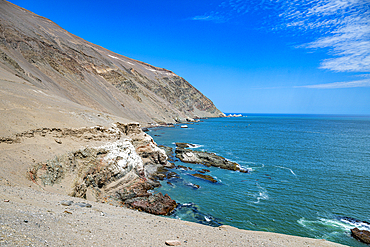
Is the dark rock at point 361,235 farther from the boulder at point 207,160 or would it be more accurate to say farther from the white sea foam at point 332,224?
the boulder at point 207,160

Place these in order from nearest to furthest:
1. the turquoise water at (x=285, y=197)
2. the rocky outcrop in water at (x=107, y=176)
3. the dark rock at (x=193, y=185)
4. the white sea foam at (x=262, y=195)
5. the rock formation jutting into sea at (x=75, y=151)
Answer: the rock formation jutting into sea at (x=75, y=151), the rocky outcrop in water at (x=107, y=176), the turquoise water at (x=285, y=197), the white sea foam at (x=262, y=195), the dark rock at (x=193, y=185)

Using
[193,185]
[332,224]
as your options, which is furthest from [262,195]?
[193,185]

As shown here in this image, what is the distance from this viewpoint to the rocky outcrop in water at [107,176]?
14.7 metres

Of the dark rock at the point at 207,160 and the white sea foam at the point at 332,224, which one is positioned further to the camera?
the dark rock at the point at 207,160

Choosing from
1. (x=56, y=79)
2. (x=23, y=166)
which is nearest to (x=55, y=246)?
(x=23, y=166)

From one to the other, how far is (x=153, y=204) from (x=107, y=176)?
17.1 feet

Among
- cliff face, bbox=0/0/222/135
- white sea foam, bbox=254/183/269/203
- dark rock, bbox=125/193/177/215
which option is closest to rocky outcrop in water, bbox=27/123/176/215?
dark rock, bbox=125/193/177/215

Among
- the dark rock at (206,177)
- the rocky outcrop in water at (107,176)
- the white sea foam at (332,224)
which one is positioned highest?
the rocky outcrop in water at (107,176)

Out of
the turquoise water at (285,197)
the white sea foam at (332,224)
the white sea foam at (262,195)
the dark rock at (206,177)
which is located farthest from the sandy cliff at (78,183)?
the white sea foam at (262,195)

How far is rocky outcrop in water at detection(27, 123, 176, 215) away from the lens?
14.7 meters

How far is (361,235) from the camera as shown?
15.0 m

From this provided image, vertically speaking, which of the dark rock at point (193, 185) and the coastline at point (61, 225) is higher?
the coastline at point (61, 225)

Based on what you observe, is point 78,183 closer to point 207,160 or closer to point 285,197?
point 285,197

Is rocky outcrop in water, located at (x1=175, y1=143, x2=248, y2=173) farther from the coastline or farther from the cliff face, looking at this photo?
the coastline
